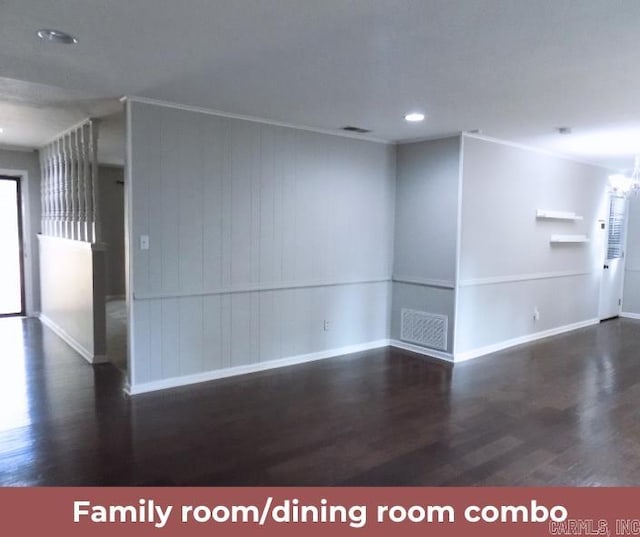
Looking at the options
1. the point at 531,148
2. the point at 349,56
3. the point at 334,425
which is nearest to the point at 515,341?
the point at 531,148

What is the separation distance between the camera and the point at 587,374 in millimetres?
4863

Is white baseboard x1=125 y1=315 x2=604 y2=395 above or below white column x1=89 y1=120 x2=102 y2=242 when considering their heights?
below

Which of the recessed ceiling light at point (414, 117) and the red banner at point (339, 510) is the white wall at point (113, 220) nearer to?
the recessed ceiling light at point (414, 117)

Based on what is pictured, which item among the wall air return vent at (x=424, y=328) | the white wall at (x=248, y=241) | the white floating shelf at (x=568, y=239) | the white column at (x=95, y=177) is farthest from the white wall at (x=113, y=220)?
the white floating shelf at (x=568, y=239)

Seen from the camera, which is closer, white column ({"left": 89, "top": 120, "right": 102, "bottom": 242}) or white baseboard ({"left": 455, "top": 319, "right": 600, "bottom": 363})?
white column ({"left": 89, "top": 120, "right": 102, "bottom": 242})

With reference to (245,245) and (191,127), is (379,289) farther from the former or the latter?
(191,127)

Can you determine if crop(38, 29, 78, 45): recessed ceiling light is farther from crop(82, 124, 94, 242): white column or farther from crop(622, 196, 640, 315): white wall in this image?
crop(622, 196, 640, 315): white wall

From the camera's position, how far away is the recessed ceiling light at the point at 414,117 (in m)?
4.22

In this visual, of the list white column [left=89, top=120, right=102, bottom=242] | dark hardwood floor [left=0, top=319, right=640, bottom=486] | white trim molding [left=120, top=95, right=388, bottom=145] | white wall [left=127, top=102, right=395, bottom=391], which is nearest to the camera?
dark hardwood floor [left=0, top=319, right=640, bottom=486]

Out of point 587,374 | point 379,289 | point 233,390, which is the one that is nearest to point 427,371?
point 379,289

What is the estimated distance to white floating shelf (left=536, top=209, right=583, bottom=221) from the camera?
6.00 meters

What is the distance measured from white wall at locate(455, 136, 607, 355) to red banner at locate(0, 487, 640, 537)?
2.68 meters

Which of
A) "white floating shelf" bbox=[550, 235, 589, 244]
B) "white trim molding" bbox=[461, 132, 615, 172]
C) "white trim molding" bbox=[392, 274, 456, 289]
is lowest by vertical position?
"white trim molding" bbox=[392, 274, 456, 289]

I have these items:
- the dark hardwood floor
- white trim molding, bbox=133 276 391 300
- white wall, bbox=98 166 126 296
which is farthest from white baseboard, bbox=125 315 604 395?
white wall, bbox=98 166 126 296
